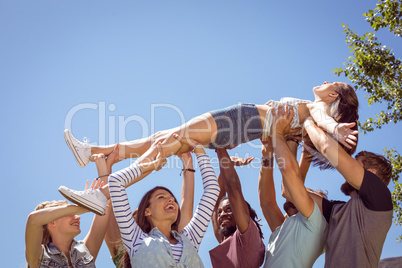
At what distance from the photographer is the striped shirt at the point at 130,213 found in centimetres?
347

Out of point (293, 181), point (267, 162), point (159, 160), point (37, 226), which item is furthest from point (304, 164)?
point (37, 226)

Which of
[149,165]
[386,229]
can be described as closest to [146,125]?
[149,165]

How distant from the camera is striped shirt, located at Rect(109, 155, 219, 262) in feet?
11.4

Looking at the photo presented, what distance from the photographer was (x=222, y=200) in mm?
4891

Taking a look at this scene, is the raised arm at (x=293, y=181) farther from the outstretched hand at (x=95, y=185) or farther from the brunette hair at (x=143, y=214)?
the outstretched hand at (x=95, y=185)

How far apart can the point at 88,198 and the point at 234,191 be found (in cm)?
153

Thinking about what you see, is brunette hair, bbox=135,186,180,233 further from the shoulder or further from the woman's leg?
the shoulder

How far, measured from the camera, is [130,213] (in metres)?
3.52

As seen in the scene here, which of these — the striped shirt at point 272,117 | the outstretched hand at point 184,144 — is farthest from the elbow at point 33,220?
the striped shirt at point 272,117

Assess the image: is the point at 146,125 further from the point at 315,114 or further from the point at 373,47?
the point at 373,47

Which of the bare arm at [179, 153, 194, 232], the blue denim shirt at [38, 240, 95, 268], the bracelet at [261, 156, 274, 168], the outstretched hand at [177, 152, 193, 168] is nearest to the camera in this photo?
the blue denim shirt at [38, 240, 95, 268]

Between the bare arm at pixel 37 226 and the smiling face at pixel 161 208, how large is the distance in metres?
0.65

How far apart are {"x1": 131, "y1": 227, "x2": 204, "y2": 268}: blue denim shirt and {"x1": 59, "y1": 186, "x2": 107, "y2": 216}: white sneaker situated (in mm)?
536

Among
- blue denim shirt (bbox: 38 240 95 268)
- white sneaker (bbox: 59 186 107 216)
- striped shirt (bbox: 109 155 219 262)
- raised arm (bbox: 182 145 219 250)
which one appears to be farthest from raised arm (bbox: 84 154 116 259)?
raised arm (bbox: 182 145 219 250)
